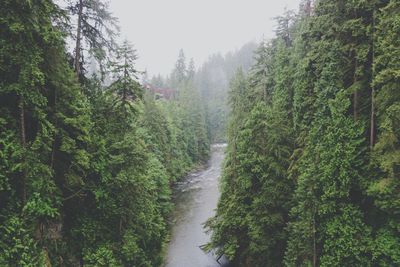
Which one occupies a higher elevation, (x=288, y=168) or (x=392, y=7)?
(x=392, y=7)

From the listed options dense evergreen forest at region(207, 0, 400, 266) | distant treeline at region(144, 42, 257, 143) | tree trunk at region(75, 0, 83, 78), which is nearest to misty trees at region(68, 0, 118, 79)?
tree trunk at region(75, 0, 83, 78)

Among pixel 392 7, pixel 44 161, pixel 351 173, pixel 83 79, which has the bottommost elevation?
pixel 351 173

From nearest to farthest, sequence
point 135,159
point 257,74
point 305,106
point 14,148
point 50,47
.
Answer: point 14,148 < point 50,47 < point 135,159 < point 305,106 < point 257,74

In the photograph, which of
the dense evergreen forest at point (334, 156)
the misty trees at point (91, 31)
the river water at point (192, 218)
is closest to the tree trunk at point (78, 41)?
the misty trees at point (91, 31)

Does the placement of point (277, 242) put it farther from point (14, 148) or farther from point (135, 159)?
point (14, 148)

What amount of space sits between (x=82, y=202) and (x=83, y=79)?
22.0 feet

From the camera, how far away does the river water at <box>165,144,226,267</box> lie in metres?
27.2

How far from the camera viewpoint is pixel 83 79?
18.1 metres

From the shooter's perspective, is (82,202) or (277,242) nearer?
(82,202)

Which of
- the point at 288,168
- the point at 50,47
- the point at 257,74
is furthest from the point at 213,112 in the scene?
the point at 50,47

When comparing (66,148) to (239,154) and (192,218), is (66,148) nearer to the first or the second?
(239,154)

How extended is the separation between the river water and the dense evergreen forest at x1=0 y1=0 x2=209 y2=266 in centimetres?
530

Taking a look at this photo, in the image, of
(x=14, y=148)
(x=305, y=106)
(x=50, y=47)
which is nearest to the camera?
(x=14, y=148)

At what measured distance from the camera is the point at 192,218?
119 feet
